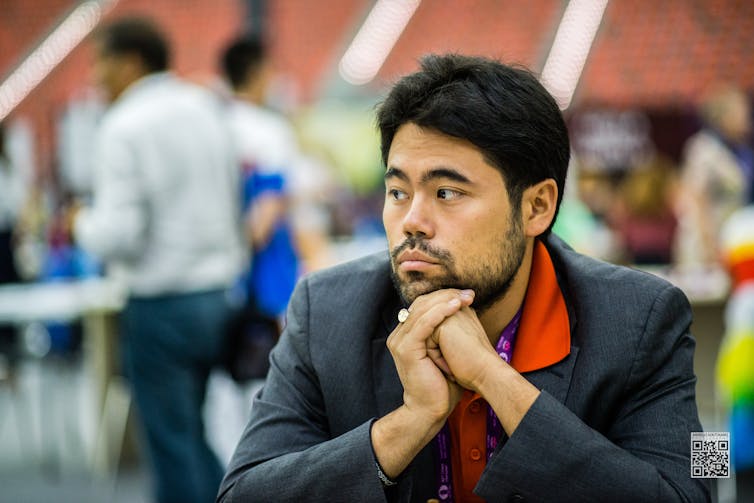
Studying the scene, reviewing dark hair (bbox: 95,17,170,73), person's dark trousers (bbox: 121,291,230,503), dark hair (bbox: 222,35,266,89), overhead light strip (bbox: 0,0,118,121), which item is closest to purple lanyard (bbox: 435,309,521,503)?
person's dark trousers (bbox: 121,291,230,503)

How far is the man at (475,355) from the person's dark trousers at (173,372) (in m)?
1.70

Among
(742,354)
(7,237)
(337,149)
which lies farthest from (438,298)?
(337,149)

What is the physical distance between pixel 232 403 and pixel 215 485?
1.51 metres

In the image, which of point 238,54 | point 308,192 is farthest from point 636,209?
point 238,54

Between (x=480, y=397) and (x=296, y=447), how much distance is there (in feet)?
1.05

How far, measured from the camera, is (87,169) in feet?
32.0

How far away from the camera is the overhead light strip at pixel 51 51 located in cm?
1090

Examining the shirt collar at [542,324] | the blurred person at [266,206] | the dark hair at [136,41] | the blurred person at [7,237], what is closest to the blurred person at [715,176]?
the blurred person at [266,206]

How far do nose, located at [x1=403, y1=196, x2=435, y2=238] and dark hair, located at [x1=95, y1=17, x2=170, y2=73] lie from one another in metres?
2.33

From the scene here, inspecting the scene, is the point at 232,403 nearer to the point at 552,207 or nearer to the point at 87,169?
the point at 552,207

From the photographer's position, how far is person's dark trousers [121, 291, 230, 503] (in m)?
3.35

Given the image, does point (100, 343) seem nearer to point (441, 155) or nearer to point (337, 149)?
point (441, 155)

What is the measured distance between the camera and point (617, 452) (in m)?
1.45

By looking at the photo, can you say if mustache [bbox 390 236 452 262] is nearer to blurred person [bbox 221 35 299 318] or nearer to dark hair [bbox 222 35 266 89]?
blurred person [bbox 221 35 299 318]
